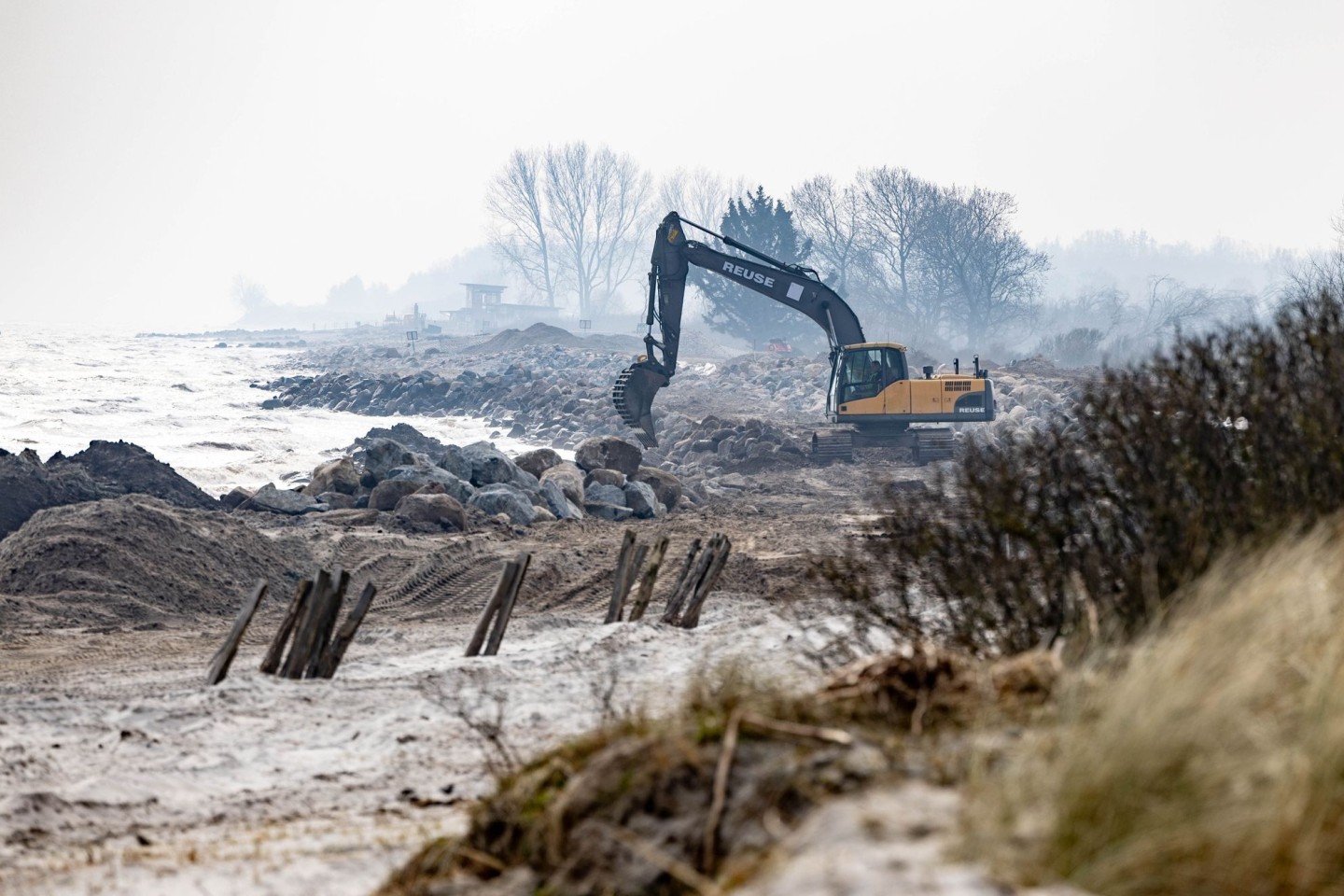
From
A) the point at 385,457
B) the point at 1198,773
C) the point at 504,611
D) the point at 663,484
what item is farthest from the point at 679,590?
the point at 663,484

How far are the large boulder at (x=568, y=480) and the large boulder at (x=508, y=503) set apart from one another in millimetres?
1194

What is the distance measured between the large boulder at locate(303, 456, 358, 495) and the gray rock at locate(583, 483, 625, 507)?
365 cm

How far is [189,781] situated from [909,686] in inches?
192

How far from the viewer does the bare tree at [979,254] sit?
70.2 meters

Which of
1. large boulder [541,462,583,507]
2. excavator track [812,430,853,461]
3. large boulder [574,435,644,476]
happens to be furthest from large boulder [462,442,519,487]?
excavator track [812,430,853,461]

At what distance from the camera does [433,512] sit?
18.8m

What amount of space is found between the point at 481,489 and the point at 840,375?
32.2 ft

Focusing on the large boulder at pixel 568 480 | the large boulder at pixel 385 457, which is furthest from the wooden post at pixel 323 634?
the large boulder at pixel 385 457

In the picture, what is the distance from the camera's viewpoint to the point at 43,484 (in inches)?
754

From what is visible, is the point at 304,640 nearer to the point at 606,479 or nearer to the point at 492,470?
the point at 492,470

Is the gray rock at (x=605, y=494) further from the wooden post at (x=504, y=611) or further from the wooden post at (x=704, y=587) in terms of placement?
the wooden post at (x=504, y=611)

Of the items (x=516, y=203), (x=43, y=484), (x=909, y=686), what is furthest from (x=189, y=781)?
(x=516, y=203)

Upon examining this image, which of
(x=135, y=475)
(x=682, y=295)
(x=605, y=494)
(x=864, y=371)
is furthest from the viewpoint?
(x=682, y=295)

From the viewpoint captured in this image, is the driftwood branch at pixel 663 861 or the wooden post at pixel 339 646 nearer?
the driftwood branch at pixel 663 861
